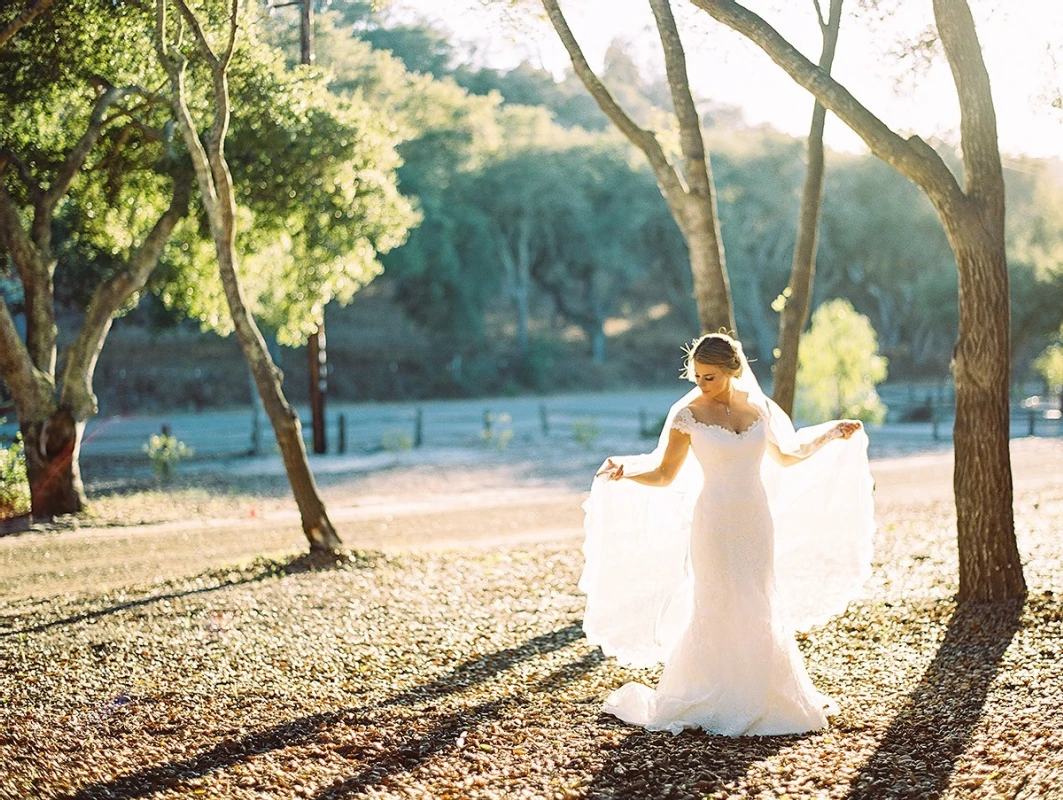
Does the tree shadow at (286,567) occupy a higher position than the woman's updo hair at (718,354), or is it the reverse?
the woman's updo hair at (718,354)

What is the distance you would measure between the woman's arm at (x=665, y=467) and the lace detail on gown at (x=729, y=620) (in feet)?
0.63

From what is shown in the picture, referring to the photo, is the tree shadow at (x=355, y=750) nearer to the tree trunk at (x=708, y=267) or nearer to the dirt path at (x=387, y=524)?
the tree trunk at (x=708, y=267)

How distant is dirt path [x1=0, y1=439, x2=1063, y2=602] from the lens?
38.6 feet

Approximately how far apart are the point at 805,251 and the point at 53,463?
10698 millimetres

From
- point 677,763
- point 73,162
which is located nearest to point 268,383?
point 73,162

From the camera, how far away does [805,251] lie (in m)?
10.3

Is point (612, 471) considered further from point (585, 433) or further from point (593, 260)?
point (593, 260)

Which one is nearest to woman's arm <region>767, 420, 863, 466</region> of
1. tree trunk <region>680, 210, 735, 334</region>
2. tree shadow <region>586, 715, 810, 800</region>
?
tree shadow <region>586, 715, 810, 800</region>

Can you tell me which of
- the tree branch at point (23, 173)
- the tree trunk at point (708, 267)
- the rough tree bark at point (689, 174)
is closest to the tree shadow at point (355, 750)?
the tree trunk at point (708, 267)

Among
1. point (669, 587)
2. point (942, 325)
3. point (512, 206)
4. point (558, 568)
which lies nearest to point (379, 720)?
point (669, 587)

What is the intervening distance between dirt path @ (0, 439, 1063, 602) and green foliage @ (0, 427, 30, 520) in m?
1.46

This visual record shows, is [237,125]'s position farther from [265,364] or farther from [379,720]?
[379,720]

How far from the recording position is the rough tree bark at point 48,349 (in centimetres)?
1432

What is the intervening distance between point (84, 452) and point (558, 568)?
20.5 m
